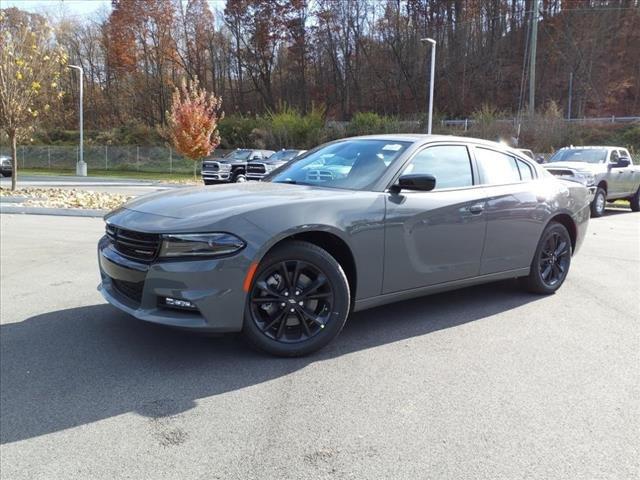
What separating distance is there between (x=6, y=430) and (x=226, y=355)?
1.43m

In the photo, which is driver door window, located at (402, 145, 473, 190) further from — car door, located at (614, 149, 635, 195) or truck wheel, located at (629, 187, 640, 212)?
truck wheel, located at (629, 187, 640, 212)

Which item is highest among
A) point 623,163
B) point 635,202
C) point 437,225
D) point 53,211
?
point 623,163

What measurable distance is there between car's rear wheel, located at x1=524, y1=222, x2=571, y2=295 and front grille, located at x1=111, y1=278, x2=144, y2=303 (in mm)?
3723

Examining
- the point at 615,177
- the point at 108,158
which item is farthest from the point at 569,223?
the point at 108,158

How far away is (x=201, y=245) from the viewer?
3.53 m

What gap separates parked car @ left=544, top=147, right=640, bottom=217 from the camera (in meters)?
13.8

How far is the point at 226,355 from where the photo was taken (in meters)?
3.98

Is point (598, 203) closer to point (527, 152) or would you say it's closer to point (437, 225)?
point (527, 152)

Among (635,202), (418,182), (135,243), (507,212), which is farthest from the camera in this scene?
(635,202)

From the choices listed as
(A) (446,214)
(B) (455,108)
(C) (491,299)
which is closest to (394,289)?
(A) (446,214)

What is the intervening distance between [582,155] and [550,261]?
1093cm

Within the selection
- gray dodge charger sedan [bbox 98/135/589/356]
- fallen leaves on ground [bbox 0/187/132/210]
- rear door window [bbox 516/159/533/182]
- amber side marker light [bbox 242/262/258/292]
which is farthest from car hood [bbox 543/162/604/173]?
amber side marker light [bbox 242/262/258/292]

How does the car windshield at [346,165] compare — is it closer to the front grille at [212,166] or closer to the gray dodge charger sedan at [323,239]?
the gray dodge charger sedan at [323,239]

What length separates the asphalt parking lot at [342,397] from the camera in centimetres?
268
